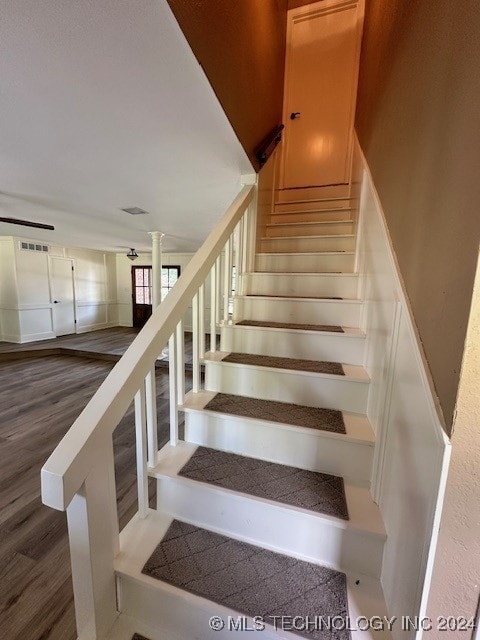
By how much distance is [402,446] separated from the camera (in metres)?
0.82

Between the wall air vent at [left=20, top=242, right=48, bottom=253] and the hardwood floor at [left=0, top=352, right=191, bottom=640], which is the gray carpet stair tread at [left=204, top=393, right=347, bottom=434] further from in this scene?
the wall air vent at [left=20, top=242, right=48, bottom=253]

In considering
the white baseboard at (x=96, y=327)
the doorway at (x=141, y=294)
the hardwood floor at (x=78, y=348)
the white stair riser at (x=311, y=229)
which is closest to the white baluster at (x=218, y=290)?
the white stair riser at (x=311, y=229)

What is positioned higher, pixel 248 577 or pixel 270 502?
pixel 270 502

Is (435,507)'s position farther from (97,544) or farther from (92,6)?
(92,6)

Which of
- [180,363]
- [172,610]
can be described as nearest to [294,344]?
[180,363]

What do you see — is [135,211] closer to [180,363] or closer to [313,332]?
[180,363]

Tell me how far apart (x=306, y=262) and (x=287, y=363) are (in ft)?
3.33

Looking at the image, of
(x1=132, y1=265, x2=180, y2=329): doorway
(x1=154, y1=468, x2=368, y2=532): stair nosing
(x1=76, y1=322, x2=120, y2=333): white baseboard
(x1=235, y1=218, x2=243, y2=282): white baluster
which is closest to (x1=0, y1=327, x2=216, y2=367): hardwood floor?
(x1=76, y1=322, x2=120, y2=333): white baseboard

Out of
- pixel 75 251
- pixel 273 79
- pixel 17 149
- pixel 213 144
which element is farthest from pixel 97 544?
pixel 75 251

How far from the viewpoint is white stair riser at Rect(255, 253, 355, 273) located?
208 cm

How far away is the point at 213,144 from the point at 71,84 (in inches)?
29.3

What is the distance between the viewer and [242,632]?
0.80 m

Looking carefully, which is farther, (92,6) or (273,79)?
(273,79)

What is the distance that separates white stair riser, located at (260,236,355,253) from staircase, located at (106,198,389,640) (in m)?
0.78
